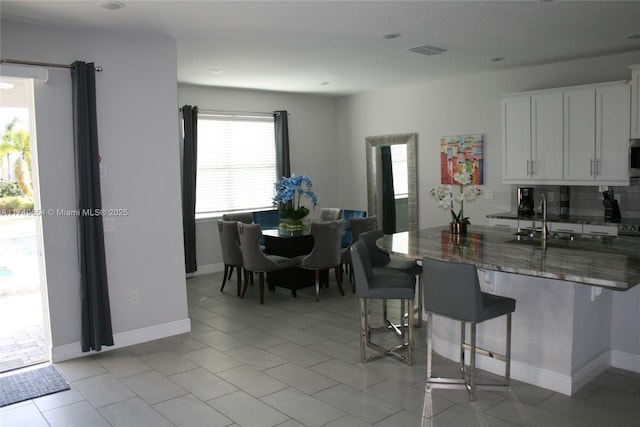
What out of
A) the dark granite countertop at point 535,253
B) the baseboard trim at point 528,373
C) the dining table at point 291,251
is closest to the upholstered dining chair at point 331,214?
the dining table at point 291,251

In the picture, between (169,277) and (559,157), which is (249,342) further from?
(559,157)

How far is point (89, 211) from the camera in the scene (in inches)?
169

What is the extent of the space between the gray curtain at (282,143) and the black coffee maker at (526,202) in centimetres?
365

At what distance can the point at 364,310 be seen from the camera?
4.12 m

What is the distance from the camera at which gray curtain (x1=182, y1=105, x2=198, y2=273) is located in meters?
7.34

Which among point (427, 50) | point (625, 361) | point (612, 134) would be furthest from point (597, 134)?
point (625, 361)

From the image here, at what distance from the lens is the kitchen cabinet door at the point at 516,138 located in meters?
6.21

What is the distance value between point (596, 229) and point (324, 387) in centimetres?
364

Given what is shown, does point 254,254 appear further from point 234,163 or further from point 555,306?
point 555,306

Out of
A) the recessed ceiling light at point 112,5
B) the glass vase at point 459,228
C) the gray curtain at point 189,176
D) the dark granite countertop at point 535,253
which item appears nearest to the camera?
the dark granite countertop at point 535,253

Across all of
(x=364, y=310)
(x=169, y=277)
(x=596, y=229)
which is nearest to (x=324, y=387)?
(x=364, y=310)

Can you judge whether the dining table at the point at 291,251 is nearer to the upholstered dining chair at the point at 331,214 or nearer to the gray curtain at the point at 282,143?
the upholstered dining chair at the point at 331,214

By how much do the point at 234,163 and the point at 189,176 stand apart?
90 centimetres

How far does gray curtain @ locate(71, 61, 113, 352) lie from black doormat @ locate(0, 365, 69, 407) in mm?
379
